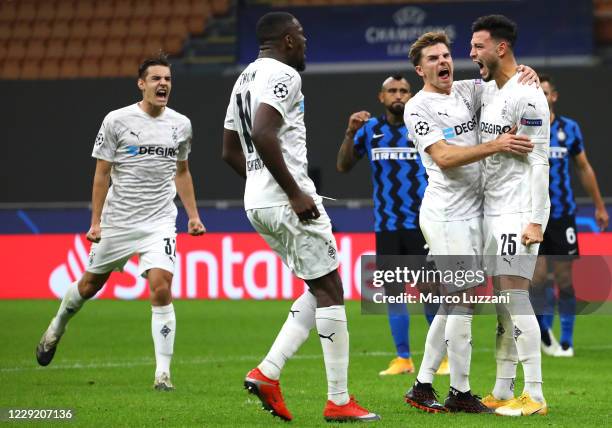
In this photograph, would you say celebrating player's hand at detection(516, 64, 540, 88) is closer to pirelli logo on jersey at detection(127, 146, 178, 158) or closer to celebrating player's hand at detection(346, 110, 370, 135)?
celebrating player's hand at detection(346, 110, 370, 135)

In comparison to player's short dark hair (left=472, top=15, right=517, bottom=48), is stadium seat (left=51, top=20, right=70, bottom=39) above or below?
above

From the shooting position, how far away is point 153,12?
20625mm

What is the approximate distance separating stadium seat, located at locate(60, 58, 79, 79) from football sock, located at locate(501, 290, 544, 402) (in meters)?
14.2

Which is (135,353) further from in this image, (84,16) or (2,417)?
(84,16)

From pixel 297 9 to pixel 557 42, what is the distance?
4.05 metres

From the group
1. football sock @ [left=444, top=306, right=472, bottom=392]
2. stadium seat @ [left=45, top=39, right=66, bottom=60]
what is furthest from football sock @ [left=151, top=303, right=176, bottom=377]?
stadium seat @ [left=45, top=39, right=66, bottom=60]

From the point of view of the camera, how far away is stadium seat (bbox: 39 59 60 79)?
19.9 m

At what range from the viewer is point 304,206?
19.3ft

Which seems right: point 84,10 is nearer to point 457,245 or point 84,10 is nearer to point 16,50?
point 16,50

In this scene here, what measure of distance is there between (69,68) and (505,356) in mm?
Answer: 14430

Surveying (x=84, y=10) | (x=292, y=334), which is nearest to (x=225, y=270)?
(x=84, y=10)

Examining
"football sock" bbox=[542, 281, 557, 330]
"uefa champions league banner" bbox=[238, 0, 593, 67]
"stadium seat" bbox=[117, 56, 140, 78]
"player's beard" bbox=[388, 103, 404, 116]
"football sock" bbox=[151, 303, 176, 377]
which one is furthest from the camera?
"stadium seat" bbox=[117, 56, 140, 78]

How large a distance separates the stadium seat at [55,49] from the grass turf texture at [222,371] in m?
6.88

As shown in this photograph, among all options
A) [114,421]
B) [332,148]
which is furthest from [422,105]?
[332,148]
